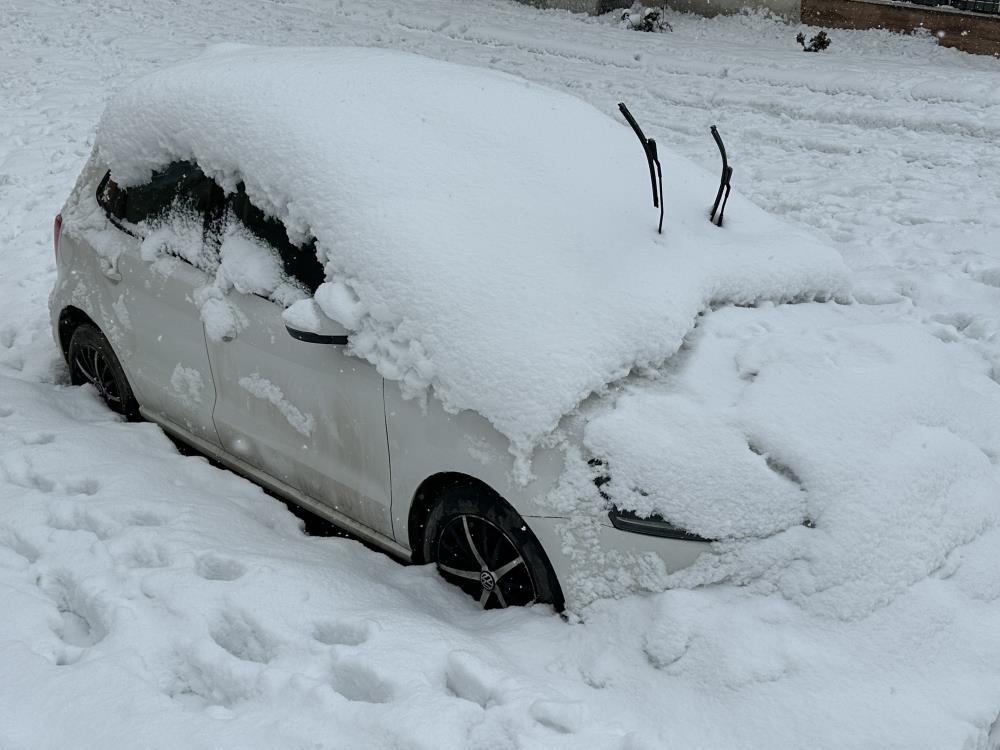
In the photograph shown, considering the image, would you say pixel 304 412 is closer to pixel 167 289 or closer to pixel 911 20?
pixel 167 289

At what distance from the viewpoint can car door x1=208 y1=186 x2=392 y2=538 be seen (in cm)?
358

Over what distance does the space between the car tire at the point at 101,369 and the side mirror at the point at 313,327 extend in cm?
164

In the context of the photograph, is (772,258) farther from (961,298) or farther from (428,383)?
(961,298)

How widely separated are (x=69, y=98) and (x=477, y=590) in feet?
29.5

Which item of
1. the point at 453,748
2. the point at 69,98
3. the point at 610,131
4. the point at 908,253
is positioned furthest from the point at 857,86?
the point at 453,748

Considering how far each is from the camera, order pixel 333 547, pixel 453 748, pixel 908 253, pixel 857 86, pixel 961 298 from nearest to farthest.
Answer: pixel 453 748, pixel 333 547, pixel 961 298, pixel 908 253, pixel 857 86

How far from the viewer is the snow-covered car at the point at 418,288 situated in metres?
3.17

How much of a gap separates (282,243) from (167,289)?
728mm

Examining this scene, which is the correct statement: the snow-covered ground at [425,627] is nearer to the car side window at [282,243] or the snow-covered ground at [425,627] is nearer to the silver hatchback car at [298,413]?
the silver hatchback car at [298,413]

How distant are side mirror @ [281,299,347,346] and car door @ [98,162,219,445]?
749mm

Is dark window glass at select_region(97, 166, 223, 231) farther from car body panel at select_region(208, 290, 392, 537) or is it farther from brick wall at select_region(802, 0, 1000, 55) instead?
brick wall at select_region(802, 0, 1000, 55)

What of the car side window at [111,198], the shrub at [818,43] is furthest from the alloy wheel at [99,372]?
the shrub at [818,43]

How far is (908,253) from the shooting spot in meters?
6.47

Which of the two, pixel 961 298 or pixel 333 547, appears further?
pixel 961 298
